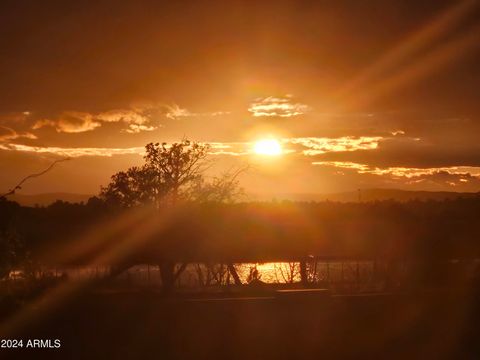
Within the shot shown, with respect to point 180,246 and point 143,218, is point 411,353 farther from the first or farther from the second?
point 143,218

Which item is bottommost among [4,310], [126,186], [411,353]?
[411,353]

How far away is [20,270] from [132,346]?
5.71m

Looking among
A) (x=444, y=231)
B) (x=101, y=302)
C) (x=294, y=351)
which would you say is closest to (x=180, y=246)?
(x=444, y=231)

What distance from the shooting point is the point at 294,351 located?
7.73m

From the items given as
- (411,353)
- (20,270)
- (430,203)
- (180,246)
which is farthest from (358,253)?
(430,203)

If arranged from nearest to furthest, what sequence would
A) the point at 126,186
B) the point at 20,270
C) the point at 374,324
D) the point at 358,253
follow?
the point at 374,324
the point at 20,270
the point at 358,253
the point at 126,186

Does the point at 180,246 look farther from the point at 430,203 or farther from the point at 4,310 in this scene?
the point at 430,203

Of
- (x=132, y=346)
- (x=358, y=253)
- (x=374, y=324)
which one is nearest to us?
(x=132, y=346)

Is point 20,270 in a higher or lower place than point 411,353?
higher

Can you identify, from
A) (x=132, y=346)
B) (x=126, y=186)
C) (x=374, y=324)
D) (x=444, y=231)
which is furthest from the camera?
(x=126, y=186)

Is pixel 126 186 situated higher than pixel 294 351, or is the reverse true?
pixel 126 186

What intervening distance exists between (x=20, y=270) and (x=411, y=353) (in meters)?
7.79

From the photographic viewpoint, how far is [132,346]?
303 inches

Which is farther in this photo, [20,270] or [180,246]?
[180,246]
